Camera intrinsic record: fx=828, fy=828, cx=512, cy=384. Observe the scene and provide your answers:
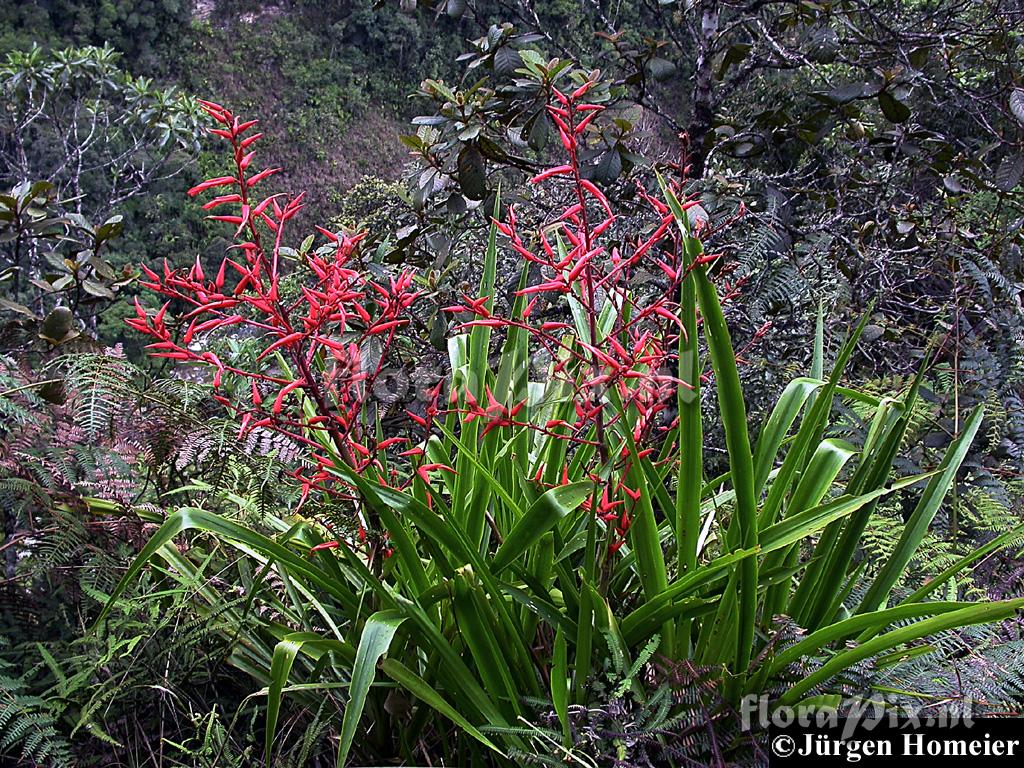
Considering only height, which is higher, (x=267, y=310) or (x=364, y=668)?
(x=267, y=310)

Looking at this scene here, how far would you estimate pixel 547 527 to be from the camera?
→ 0.96 metres

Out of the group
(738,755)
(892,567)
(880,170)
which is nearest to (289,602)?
(738,755)

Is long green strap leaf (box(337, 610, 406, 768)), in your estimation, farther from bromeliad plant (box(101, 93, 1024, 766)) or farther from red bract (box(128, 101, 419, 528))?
red bract (box(128, 101, 419, 528))

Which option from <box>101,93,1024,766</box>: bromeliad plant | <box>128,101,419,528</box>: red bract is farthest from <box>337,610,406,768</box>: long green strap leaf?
<box>128,101,419,528</box>: red bract

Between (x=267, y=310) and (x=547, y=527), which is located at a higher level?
(x=267, y=310)

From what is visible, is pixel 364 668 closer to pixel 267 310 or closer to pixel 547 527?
pixel 547 527

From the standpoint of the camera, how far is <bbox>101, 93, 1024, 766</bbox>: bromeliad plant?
96 centimetres

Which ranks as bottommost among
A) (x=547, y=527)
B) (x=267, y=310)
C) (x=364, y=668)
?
(x=364, y=668)

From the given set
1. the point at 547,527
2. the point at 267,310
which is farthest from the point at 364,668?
the point at 267,310

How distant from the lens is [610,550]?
106cm

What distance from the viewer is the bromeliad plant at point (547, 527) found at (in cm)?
96

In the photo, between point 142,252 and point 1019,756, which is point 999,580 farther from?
point 142,252

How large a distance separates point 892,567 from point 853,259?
170 centimetres

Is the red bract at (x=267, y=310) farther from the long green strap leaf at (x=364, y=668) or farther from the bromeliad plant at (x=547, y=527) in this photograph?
the long green strap leaf at (x=364, y=668)
